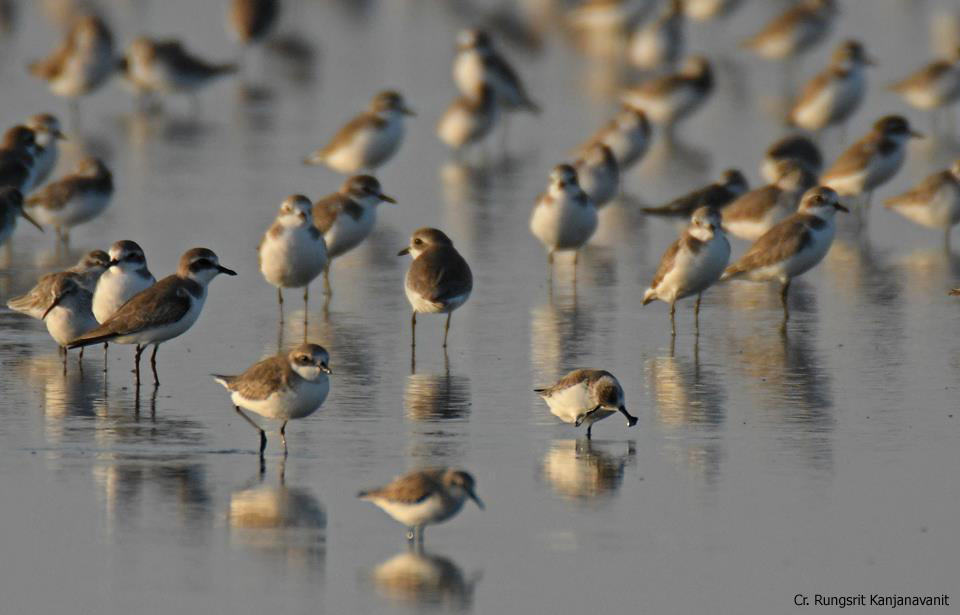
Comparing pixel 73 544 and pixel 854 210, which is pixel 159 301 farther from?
pixel 854 210

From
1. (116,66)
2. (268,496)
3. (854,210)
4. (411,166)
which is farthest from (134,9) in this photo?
(268,496)

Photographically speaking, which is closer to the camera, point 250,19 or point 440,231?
point 440,231

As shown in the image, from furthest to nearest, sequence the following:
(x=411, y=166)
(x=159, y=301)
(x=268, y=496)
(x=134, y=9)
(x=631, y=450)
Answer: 1. (x=134, y=9)
2. (x=411, y=166)
3. (x=159, y=301)
4. (x=631, y=450)
5. (x=268, y=496)

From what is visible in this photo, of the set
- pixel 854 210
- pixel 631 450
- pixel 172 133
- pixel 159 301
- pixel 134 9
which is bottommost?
pixel 631 450

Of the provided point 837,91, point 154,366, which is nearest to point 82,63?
point 837,91

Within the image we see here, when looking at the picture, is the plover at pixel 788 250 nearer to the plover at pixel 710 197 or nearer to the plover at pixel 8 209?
the plover at pixel 710 197

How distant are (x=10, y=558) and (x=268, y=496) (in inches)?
65.0

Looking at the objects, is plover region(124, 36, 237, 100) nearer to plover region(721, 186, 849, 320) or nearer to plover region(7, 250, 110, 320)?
plover region(721, 186, 849, 320)

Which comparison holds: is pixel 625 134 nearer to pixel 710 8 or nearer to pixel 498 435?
pixel 498 435

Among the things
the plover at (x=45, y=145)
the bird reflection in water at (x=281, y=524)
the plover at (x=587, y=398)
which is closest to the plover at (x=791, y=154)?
the plover at (x=45, y=145)

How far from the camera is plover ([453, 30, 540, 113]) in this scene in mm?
29344

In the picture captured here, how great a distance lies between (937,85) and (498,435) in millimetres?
17872

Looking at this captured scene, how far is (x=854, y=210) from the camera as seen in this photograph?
2328 cm

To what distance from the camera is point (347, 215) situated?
717 inches
